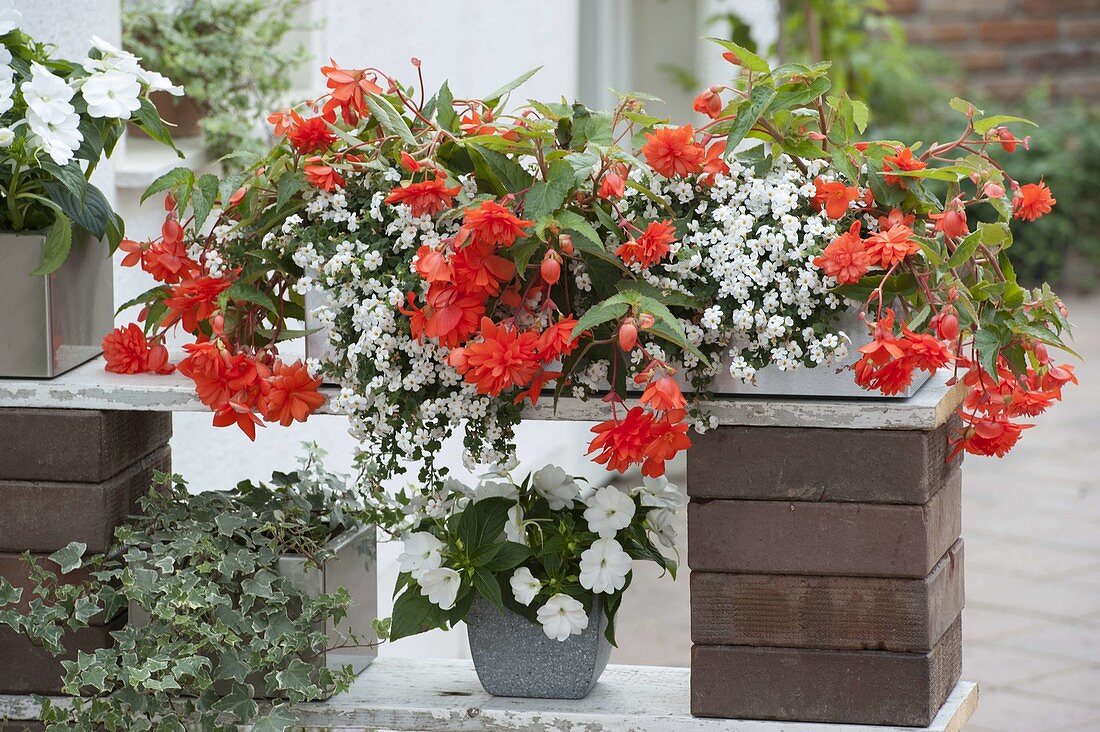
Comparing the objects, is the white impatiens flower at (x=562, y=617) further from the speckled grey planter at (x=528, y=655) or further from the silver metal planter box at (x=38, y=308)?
the silver metal planter box at (x=38, y=308)

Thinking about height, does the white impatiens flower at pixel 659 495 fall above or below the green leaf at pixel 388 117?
below

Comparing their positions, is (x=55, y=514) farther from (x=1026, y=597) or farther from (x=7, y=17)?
(x=1026, y=597)

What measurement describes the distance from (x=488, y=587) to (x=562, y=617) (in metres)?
0.07

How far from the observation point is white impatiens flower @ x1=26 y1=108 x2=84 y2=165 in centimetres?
128

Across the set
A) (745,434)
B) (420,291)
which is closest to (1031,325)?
(745,434)

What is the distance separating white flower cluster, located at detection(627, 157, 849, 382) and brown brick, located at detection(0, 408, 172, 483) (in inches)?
20.9

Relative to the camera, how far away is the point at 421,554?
4.31 feet

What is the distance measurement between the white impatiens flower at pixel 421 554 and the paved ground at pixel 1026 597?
1.84 metres

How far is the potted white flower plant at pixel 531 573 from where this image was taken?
4.25 feet

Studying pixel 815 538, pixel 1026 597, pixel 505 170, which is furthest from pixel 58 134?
pixel 1026 597

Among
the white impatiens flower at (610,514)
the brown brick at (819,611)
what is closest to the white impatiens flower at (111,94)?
the white impatiens flower at (610,514)

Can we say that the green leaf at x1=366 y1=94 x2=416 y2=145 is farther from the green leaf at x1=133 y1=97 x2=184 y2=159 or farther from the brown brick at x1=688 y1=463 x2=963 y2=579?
the brown brick at x1=688 y1=463 x2=963 y2=579

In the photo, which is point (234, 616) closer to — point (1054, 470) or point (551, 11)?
point (551, 11)

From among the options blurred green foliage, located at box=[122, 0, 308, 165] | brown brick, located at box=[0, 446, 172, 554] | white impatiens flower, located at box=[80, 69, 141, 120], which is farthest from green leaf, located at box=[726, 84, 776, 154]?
blurred green foliage, located at box=[122, 0, 308, 165]
